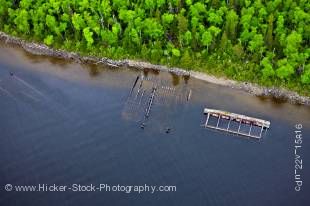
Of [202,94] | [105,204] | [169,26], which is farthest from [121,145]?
[169,26]

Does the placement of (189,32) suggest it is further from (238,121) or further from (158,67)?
(238,121)

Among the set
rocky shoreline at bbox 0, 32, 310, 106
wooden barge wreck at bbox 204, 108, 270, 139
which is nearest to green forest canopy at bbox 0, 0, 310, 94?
rocky shoreline at bbox 0, 32, 310, 106

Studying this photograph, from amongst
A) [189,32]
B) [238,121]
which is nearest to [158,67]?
[189,32]

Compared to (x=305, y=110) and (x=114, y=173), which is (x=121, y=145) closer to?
(x=114, y=173)

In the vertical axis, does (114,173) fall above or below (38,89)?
below

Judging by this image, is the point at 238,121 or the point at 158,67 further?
the point at 158,67
